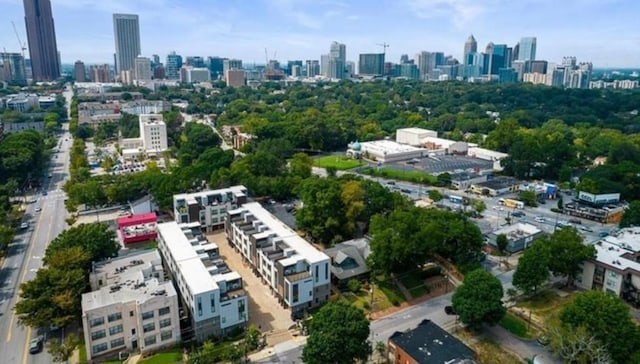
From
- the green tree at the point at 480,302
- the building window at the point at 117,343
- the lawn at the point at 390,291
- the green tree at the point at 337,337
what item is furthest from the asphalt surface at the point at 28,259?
the green tree at the point at 480,302

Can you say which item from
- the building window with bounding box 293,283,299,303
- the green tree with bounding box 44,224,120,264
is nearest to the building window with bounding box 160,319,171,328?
the building window with bounding box 293,283,299,303

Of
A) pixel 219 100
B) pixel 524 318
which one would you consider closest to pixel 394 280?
pixel 524 318

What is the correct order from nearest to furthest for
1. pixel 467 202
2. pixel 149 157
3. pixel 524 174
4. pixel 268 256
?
pixel 268 256 → pixel 467 202 → pixel 524 174 → pixel 149 157

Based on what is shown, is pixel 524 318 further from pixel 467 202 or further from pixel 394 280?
pixel 467 202

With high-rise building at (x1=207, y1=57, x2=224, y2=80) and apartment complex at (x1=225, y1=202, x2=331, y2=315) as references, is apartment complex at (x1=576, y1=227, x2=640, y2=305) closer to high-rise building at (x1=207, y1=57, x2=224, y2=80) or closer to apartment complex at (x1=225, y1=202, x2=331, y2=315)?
apartment complex at (x1=225, y1=202, x2=331, y2=315)

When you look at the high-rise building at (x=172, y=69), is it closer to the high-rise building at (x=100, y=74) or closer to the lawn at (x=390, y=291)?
the high-rise building at (x=100, y=74)

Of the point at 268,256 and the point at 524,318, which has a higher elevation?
the point at 268,256
